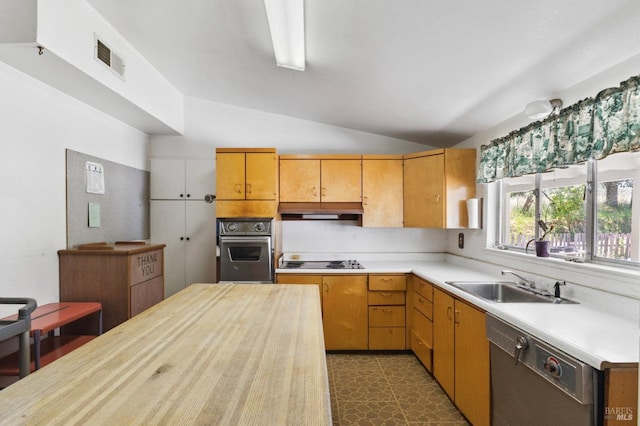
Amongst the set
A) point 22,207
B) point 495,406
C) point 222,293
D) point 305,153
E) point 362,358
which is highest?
point 305,153

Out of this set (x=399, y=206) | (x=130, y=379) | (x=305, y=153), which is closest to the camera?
(x=130, y=379)

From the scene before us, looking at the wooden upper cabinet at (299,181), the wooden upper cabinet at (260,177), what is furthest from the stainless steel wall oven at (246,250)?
the wooden upper cabinet at (299,181)

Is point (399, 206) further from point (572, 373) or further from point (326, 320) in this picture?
point (572, 373)

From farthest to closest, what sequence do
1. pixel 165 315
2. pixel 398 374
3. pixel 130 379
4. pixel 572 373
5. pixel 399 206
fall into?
pixel 399 206, pixel 398 374, pixel 165 315, pixel 572 373, pixel 130 379

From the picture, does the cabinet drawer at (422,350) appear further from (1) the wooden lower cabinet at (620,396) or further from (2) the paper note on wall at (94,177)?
(2) the paper note on wall at (94,177)

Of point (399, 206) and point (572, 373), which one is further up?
point (399, 206)

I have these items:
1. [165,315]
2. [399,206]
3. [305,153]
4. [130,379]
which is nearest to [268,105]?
[305,153]

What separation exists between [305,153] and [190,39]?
1780 mm

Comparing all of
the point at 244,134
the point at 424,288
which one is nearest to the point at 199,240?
the point at 244,134

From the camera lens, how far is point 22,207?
2.19 metres

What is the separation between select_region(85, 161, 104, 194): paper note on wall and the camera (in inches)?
110

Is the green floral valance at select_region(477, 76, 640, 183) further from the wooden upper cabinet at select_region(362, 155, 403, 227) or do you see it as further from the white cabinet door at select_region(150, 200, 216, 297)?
the white cabinet door at select_region(150, 200, 216, 297)

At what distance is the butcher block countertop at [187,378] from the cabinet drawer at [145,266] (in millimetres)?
1397

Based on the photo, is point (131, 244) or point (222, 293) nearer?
point (222, 293)
